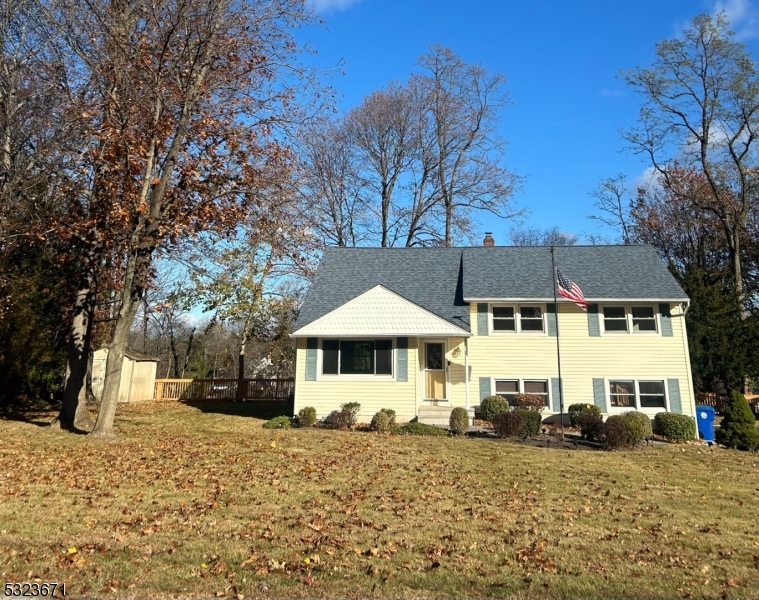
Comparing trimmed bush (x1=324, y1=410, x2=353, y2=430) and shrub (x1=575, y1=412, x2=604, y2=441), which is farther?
trimmed bush (x1=324, y1=410, x2=353, y2=430)

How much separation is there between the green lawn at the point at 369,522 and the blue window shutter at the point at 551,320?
714cm

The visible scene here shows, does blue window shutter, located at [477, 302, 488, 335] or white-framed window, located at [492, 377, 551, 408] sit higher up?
blue window shutter, located at [477, 302, 488, 335]

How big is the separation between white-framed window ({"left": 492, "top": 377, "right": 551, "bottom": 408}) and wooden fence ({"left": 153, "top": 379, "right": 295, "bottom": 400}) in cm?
1262

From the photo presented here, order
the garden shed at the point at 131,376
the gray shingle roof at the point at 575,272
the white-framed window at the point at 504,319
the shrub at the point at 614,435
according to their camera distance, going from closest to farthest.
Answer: the shrub at the point at 614,435, the gray shingle roof at the point at 575,272, the white-framed window at the point at 504,319, the garden shed at the point at 131,376

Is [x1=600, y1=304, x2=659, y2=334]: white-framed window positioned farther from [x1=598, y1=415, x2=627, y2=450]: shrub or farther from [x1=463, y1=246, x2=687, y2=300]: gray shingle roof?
[x1=598, y1=415, x2=627, y2=450]: shrub

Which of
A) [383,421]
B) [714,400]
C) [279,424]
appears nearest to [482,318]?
[383,421]

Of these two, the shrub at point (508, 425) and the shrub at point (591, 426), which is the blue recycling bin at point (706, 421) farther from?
the shrub at point (508, 425)

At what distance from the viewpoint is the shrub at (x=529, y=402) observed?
17.5 metres

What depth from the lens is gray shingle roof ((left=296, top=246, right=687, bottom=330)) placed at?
18.8 metres

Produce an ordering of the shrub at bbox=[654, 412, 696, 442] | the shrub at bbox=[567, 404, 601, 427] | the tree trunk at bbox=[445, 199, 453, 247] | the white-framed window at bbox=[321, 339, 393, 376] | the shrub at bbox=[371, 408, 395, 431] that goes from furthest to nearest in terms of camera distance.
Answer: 1. the tree trunk at bbox=[445, 199, 453, 247]
2. the white-framed window at bbox=[321, 339, 393, 376]
3. the shrub at bbox=[567, 404, 601, 427]
4. the shrub at bbox=[371, 408, 395, 431]
5. the shrub at bbox=[654, 412, 696, 442]

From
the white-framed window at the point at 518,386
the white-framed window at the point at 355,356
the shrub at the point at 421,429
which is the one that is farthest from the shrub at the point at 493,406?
the white-framed window at the point at 355,356

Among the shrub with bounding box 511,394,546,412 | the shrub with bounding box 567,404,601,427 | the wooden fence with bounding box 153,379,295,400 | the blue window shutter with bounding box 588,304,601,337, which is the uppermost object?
the blue window shutter with bounding box 588,304,601,337

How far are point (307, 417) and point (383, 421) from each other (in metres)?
2.52

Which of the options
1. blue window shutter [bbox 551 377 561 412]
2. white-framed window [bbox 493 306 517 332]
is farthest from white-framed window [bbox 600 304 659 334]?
white-framed window [bbox 493 306 517 332]
